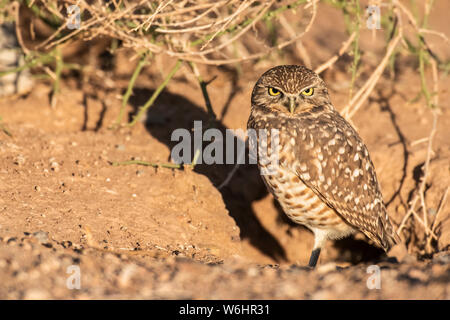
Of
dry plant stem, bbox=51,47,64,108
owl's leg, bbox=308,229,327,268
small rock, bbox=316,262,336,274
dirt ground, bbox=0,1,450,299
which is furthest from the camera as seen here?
dry plant stem, bbox=51,47,64,108

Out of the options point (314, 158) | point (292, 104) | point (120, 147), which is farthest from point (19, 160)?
→ point (314, 158)

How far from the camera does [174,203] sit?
14.4ft

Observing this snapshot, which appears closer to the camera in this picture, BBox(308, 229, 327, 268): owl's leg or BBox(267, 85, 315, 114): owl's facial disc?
BBox(267, 85, 315, 114): owl's facial disc

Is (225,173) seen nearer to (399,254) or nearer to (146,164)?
(146,164)


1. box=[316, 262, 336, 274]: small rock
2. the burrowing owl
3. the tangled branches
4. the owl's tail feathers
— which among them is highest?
the tangled branches

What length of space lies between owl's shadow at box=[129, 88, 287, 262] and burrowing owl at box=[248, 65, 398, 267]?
1.10m

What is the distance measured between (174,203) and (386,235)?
174 cm

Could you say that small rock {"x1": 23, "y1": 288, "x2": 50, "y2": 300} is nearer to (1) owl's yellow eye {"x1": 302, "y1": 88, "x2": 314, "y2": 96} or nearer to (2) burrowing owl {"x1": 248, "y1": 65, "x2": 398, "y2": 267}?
(2) burrowing owl {"x1": 248, "y1": 65, "x2": 398, "y2": 267}

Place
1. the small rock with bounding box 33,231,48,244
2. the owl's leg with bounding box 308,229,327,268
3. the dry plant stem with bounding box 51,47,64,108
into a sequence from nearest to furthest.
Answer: the small rock with bounding box 33,231,48,244 → the owl's leg with bounding box 308,229,327,268 → the dry plant stem with bounding box 51,47,64,108

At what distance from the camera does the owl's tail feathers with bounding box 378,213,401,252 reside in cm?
433

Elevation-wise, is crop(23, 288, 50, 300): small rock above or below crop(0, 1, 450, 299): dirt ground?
below

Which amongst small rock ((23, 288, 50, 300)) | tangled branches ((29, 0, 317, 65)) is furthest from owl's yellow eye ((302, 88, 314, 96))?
small rock ((23, 288, 50, 300))
